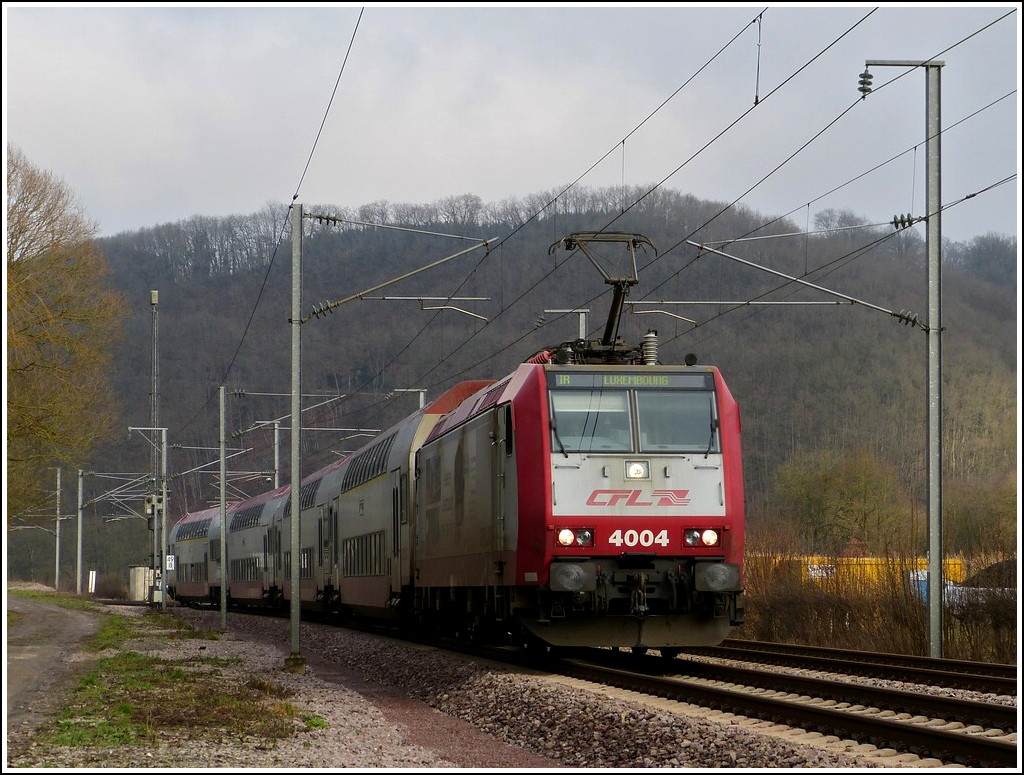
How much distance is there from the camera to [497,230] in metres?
74.9

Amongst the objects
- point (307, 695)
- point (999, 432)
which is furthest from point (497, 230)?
point (307, 695)

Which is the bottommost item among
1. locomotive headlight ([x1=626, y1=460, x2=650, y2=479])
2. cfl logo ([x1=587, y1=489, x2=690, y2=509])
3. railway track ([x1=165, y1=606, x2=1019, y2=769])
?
railway track ([x1=165, y1=606, x2=1019, y2=769])

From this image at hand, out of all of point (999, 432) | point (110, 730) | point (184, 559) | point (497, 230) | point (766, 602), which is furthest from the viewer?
point (497, 230)

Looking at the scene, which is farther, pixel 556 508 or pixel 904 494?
pixel 904 494

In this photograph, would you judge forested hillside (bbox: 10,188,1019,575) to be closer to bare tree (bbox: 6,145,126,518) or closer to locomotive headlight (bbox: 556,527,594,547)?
bare tree (bbox: 6,145,126,518)

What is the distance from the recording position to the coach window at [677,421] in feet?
53.5

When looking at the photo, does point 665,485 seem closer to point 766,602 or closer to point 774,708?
point 774,708

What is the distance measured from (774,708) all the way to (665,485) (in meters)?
4.32

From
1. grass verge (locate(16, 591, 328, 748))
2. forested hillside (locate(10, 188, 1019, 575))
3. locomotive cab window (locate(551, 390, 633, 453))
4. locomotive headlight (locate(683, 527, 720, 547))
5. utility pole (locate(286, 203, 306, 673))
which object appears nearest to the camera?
grass verge (locate(16, 591, 328, 748))

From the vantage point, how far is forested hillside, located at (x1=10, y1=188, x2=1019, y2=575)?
4147 centimetres

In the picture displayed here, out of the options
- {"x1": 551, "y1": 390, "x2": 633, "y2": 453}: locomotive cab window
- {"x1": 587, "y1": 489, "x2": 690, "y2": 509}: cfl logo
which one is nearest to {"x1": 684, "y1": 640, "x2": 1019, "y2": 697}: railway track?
{"x1": 587, "y1": 489, "x2": 690, "y2": 509}: cfl logo

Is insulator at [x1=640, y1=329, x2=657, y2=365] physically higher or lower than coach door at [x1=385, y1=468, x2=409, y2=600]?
higher

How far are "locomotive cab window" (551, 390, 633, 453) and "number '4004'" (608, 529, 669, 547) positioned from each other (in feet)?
Answer: 3.39

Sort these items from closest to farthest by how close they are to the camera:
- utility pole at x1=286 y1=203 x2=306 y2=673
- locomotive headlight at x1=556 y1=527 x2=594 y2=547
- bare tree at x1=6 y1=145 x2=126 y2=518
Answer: locomotive headlight at x1=556 y1=527 x2=594 y2=547 → utility pole at x1=286 y1=203 x2=306 y2=673 → bare tree at x1=6 y1=145 x2=126 y2=518
